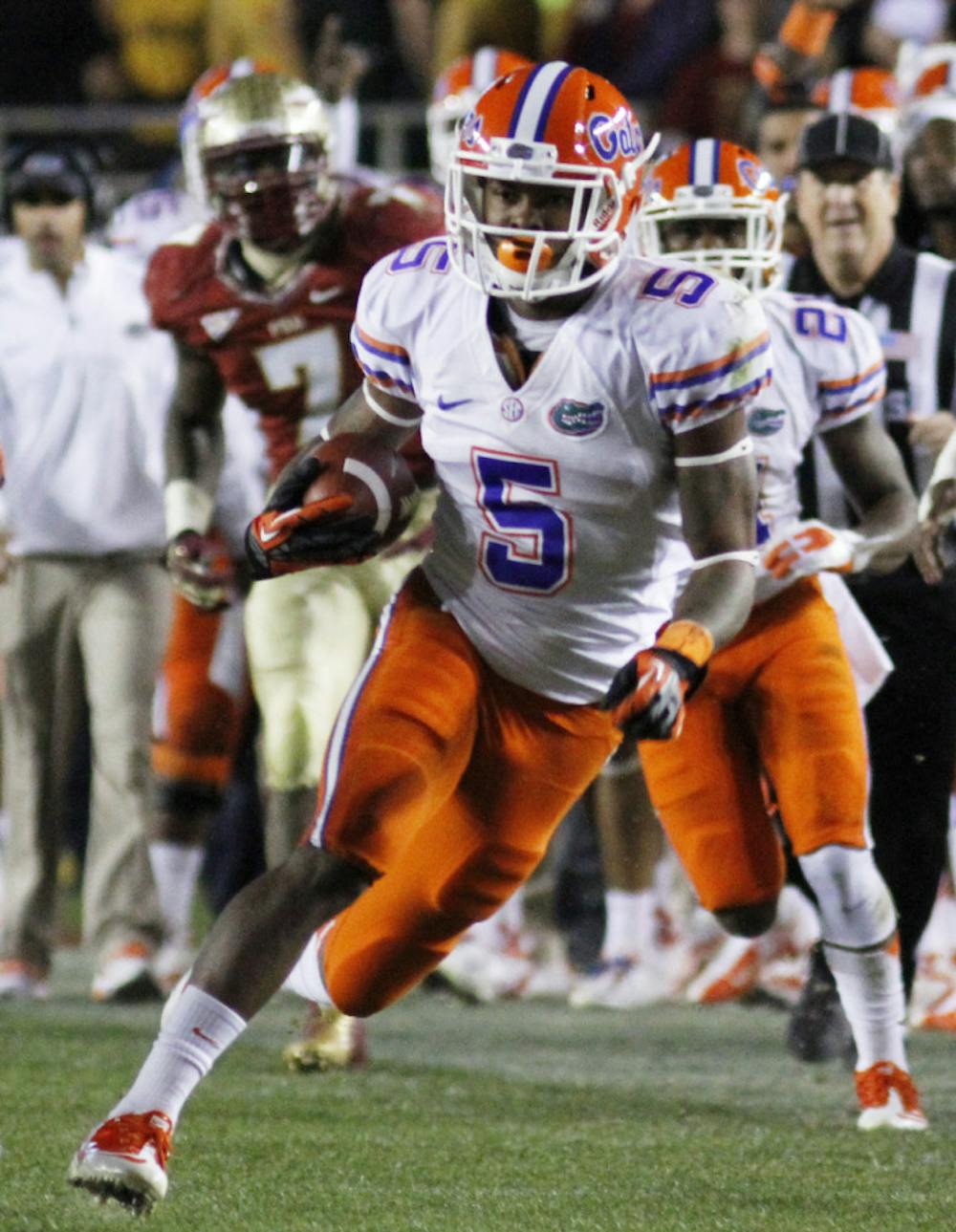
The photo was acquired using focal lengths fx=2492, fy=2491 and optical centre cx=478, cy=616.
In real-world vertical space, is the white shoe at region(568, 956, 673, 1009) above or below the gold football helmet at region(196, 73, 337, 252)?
below

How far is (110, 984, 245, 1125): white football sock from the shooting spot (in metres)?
3.03

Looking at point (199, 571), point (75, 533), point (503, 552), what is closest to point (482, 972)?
point (75, 533)

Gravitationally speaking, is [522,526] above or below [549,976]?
above

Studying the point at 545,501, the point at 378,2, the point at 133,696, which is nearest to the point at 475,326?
the point at 545,501

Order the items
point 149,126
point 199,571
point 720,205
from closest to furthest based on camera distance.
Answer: point 720,205 → point 199,571 → point 149,126

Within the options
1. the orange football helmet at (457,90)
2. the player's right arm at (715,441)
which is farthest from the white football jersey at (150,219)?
the player's right arm at (715,441)

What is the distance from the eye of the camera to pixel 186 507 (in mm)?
4754

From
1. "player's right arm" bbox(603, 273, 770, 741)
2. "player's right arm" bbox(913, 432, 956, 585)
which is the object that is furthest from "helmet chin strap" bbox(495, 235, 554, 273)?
"player's right arm" bbox(913, 432, 956, 585)

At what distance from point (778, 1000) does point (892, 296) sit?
1659 millimetres

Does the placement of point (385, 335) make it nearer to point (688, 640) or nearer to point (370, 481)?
point (370, 481)

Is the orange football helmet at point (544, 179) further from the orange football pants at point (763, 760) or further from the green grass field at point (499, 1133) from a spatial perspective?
the green grass field at point (499, 1133)

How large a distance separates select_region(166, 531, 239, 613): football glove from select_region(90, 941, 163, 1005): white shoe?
4.12 feet

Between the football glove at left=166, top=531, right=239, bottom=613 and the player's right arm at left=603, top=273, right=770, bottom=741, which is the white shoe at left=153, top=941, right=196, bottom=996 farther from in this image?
the player's right arm at left=603, top=273, right=770, bottom=741

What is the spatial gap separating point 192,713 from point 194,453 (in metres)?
0.85
